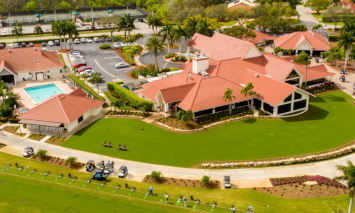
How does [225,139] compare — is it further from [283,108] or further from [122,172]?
[122,172]

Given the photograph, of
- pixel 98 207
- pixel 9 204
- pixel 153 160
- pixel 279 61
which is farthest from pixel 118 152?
pixel 279 61

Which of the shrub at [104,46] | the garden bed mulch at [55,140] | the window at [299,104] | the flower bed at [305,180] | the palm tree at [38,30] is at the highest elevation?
the palm tree at [38,30]

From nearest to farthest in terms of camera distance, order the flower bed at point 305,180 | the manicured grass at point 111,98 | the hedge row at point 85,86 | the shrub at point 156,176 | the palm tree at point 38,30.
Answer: the flower bed at point 305,180 < the shrub at point 156,176 < the manicured grass at point 111,98 < the hedge row at point 85,86 < the palm tree at point 38,30

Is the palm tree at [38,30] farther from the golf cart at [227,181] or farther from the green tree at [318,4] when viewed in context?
the green tree at [318,4]

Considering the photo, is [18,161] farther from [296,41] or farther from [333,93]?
[296,41]

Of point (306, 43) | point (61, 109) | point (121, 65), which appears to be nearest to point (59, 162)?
point (61, 109)

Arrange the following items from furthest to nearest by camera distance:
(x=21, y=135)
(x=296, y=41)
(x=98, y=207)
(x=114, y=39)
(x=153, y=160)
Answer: (x=114, y=39) < (x=296, y=41) < (x=21, y=135) < (x=153, y=160) < (x=98, y=207)

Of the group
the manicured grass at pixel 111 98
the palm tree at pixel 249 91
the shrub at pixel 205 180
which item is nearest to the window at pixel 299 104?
the palm tree at pixel 249 91
